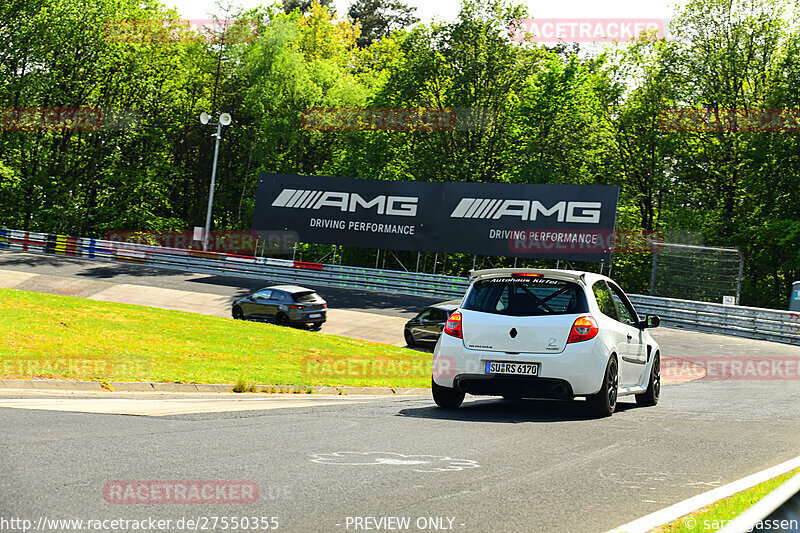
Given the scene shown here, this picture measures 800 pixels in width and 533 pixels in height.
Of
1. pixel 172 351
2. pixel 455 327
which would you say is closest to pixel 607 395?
pixel 455 327

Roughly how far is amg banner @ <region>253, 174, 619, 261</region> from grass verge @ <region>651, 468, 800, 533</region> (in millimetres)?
32151

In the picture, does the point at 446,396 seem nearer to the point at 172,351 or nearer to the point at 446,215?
the point at 172,351

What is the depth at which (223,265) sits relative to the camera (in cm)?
4353

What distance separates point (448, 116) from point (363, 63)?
24514mm

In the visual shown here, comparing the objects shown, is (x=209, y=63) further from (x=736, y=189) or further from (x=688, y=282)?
(x=688, y=282)

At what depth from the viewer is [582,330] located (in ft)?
31.5

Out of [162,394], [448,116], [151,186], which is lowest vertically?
[162,394]

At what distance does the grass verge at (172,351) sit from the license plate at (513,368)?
17.5ft

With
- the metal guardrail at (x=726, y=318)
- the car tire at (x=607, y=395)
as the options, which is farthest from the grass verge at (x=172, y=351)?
the metal guardrail at (x=726, y=318)

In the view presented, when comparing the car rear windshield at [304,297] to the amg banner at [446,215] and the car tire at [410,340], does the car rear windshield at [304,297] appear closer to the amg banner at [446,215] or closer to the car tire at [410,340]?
the car tire at [410,340]

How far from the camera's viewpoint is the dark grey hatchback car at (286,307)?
95.4ft

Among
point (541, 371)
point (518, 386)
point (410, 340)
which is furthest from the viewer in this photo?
point (410, 340)

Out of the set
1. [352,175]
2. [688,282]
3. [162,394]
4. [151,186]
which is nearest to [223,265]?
[352,175]

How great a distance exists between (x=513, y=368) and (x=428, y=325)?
16228mm
